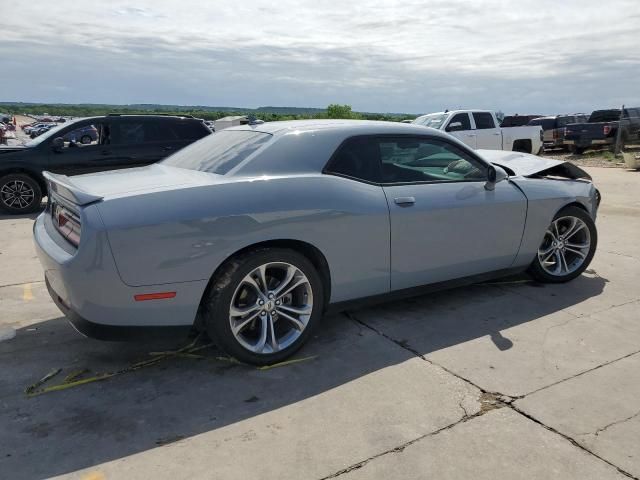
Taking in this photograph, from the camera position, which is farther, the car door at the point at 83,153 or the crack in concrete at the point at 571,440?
the car door at the point at 83,153

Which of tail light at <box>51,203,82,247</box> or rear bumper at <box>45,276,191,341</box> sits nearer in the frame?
rear bumper at <box>45,276,191,341</box>

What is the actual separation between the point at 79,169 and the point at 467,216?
24.0 feet

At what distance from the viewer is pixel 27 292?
4887mm

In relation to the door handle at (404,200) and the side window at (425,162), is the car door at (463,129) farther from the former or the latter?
the door handle at (404,200)

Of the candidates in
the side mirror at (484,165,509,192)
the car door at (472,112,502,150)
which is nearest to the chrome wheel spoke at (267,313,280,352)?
the side mirror at (484,165,509,192)

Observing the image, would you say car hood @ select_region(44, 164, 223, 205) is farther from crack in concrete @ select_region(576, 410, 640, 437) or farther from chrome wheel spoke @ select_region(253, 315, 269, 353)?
crack in concrete @ select_region(576, 410, 640, 437)

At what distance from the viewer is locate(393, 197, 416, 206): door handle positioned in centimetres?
377

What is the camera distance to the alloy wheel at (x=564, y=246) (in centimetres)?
491

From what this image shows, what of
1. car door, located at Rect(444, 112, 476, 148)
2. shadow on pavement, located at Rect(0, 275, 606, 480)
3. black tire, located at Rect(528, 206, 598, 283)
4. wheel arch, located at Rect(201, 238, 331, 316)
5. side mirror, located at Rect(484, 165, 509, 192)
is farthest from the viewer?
car door, located at Rect(444, 112, 476, 148)

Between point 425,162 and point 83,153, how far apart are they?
275 inches

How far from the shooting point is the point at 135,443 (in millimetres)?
2641

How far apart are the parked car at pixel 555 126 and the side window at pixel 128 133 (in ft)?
51.6

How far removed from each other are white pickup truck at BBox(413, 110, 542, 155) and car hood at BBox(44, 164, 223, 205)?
10.4 meters

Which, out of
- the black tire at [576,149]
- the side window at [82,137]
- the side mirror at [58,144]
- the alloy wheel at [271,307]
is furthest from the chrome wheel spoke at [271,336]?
the black tire at [576,149]
